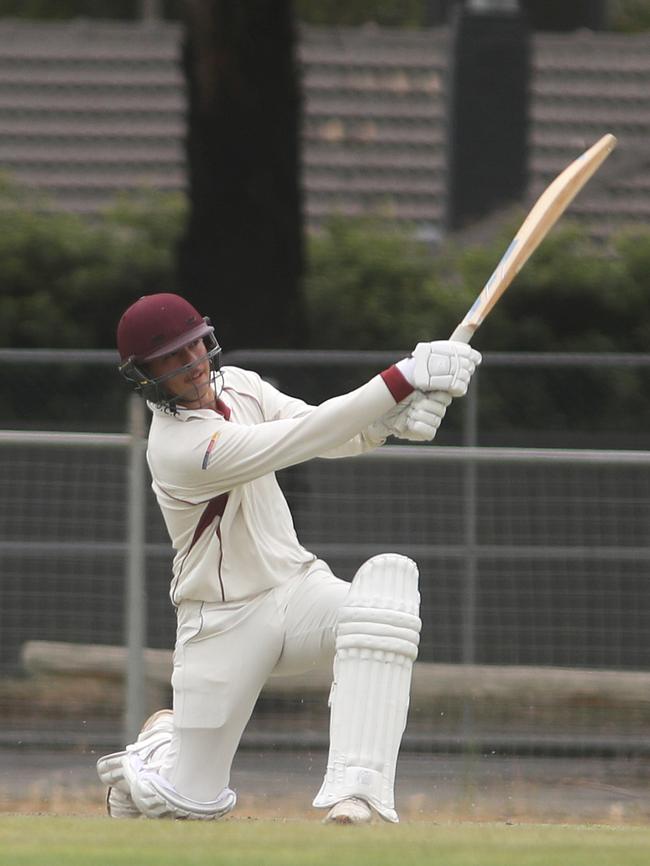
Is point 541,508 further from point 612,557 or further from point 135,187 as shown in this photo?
point 135,187

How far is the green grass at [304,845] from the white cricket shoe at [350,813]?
0.25 ft

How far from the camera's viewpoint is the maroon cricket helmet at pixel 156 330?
19.3 feet

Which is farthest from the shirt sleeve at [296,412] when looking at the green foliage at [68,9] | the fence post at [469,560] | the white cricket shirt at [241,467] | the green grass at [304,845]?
the green foliage at [68,9]

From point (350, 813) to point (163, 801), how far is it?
829 millimetres

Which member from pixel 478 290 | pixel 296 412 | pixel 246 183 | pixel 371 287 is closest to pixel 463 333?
pixel 296 412

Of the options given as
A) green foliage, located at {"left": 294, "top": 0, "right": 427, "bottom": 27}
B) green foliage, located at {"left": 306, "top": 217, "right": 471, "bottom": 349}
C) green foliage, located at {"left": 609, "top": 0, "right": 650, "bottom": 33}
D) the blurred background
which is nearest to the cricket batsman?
the blurred background

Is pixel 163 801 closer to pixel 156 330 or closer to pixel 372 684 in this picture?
pixel 372 684

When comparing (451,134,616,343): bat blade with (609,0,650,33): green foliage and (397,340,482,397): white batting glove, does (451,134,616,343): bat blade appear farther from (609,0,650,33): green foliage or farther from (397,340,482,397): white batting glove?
(609,0,650,33): green foliage

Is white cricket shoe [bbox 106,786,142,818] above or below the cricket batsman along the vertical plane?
below

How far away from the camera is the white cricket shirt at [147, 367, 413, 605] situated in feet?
18.9

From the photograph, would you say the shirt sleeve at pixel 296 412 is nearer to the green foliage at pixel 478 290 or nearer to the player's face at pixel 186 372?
the player's face at pixel 186 372

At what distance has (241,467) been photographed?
19.0 ft

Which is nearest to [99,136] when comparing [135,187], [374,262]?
[135,187]

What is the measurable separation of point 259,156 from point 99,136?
614 cm
